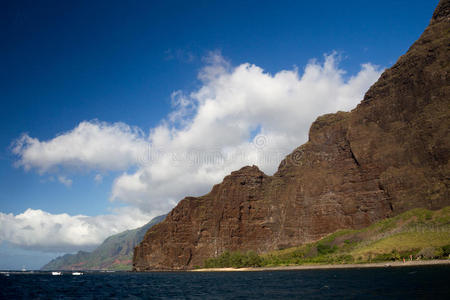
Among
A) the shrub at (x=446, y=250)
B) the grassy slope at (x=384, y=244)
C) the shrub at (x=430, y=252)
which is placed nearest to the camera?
the shrub at (x=446, y=250)

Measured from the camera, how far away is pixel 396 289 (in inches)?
2109

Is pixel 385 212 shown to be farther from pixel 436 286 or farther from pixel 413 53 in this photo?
pixel 436 286

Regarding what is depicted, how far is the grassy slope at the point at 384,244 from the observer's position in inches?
4720

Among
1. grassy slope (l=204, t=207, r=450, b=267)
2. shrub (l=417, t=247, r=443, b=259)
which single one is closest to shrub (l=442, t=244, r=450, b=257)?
grassy slope (l=204, t=207, r=450, b=267)

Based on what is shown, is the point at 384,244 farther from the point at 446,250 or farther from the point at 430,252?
the point at 446,250

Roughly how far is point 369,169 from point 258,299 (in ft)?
513

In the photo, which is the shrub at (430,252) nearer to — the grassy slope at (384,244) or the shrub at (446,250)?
the grassy slope at (384,244)

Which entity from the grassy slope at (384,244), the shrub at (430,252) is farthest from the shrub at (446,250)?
the shrub at (430,252)

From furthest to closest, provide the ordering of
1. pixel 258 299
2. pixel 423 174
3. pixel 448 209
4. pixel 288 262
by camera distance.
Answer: pixel 288 262, pixel 423 174, pixel 448 209, pixel 258 299

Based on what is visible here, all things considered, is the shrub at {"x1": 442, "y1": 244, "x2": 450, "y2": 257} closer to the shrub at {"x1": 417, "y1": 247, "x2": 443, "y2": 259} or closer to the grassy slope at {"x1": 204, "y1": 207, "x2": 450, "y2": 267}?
the grassy slope at {"x1": 204, "y1": 207, "x2": 450, "y2": 267}

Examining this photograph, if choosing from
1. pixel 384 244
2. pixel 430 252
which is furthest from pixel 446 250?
pixel 384 244

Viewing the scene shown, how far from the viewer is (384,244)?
13700 cm

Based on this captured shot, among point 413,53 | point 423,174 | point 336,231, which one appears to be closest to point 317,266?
point 336,231

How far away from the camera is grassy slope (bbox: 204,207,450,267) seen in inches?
4720
